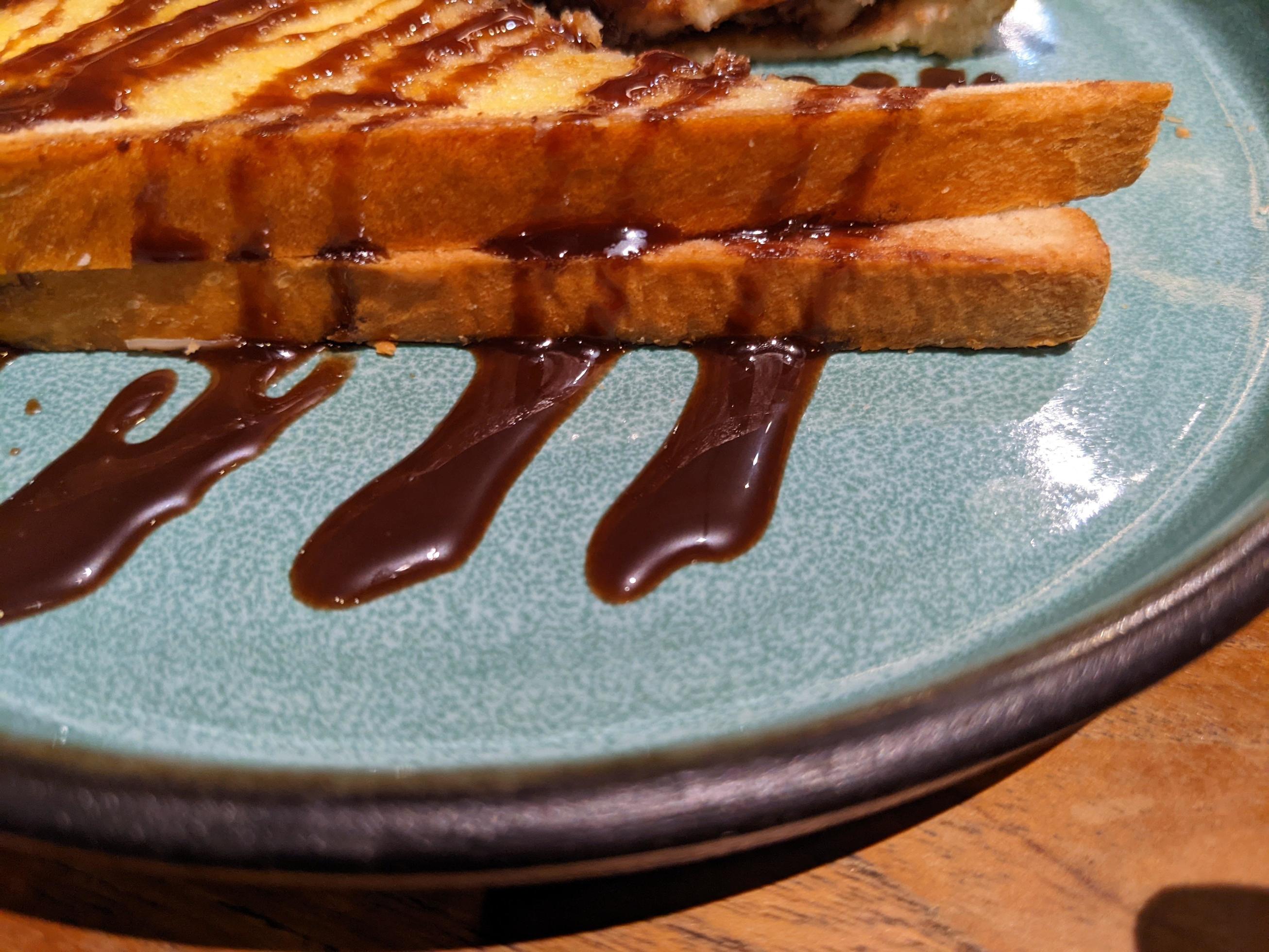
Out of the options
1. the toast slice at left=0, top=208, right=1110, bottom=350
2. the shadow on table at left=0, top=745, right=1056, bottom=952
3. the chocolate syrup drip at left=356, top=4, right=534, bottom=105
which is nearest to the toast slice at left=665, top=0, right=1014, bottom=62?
the chocolate syrup drip at left=356, top=4, right=534, bottom=105

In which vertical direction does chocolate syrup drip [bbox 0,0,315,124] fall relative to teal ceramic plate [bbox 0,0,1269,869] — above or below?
above

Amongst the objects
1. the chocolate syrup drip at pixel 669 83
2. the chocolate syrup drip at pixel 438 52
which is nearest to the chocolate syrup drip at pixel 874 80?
the chocolate syrup drip at pixel 669 83

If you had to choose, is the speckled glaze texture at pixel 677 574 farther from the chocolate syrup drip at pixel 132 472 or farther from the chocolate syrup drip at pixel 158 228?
the chocolate syrup drip at pixel 158 228

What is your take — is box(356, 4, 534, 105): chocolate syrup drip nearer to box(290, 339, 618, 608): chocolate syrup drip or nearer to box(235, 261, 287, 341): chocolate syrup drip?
box(235, 261, 287, 341): chocolate syrup drip

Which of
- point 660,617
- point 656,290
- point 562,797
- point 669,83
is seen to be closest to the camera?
point 562,797

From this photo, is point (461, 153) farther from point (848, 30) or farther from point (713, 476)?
point (848, 30)

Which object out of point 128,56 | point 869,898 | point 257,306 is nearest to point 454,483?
point 257,306
